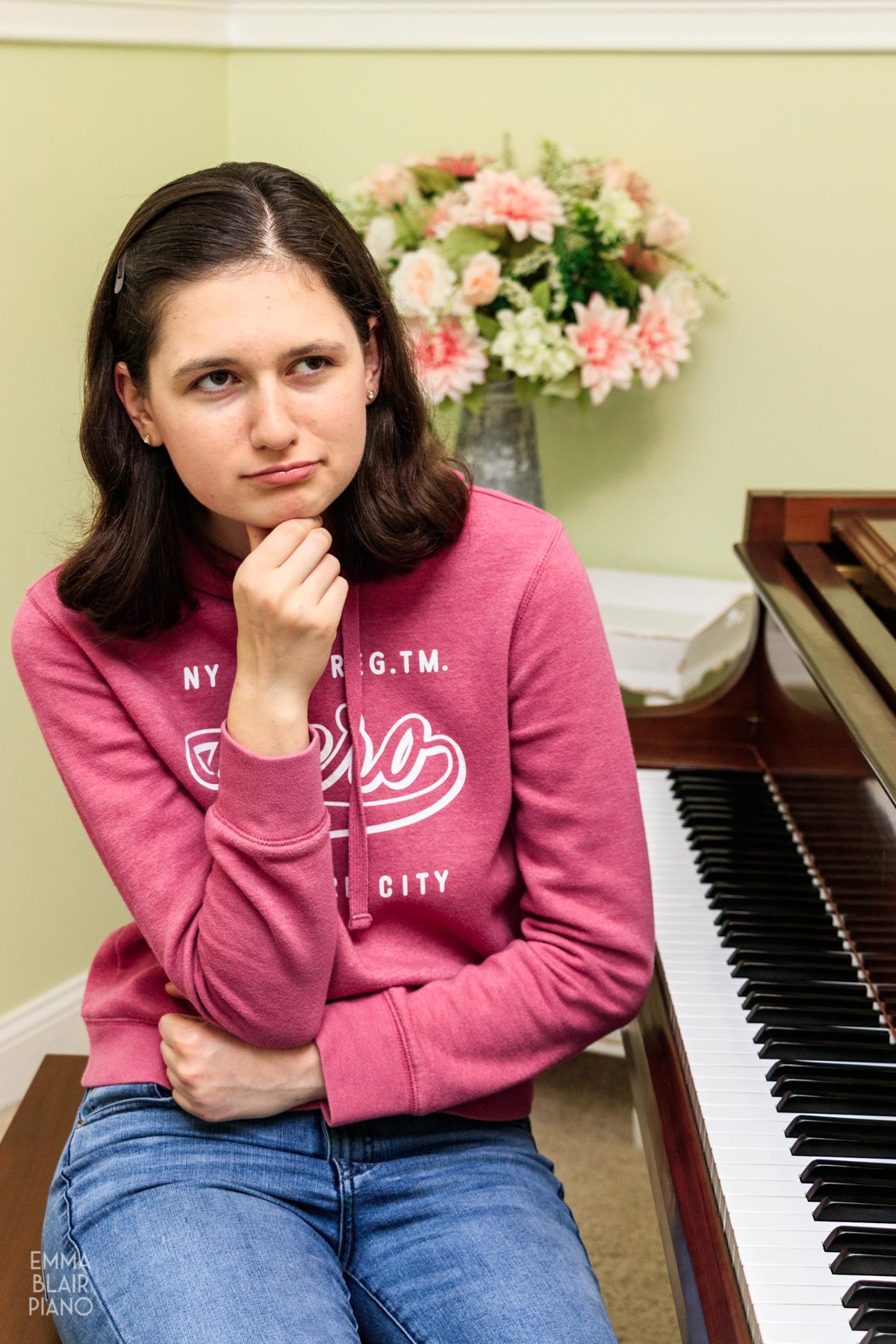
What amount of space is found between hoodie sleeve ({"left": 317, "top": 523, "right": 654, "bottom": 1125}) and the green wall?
93 cm

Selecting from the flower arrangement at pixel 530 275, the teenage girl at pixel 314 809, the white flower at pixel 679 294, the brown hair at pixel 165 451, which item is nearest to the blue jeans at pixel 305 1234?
the teenage girl at pixel 314 809

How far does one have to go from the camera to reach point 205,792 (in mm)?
1160

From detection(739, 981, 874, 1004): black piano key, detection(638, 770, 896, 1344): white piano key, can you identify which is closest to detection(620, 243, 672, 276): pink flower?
detection(638, 770, 896, 1344): white piano key

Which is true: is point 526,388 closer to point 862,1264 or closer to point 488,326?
point 488,326

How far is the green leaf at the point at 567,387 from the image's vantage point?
6.77 feet

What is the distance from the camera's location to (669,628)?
2.04m

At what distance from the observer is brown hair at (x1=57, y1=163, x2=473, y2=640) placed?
1.02 metres

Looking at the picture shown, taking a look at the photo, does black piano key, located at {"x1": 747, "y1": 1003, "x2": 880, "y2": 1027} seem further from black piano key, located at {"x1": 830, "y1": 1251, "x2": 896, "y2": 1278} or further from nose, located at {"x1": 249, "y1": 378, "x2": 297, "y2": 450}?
nose, located at {"x1": 249, "y1": 378, "x2": 297, "y2": 450}

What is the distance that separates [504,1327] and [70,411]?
4.96 feet

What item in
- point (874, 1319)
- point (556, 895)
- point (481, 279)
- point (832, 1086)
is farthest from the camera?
point (481, 279)

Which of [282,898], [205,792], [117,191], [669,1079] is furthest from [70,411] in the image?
[669,1079]

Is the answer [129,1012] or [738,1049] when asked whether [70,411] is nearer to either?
[129,1012]

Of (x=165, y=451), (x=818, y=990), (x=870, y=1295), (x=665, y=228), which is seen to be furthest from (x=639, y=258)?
(x=870, y=1295)

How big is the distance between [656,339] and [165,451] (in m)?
1.13
